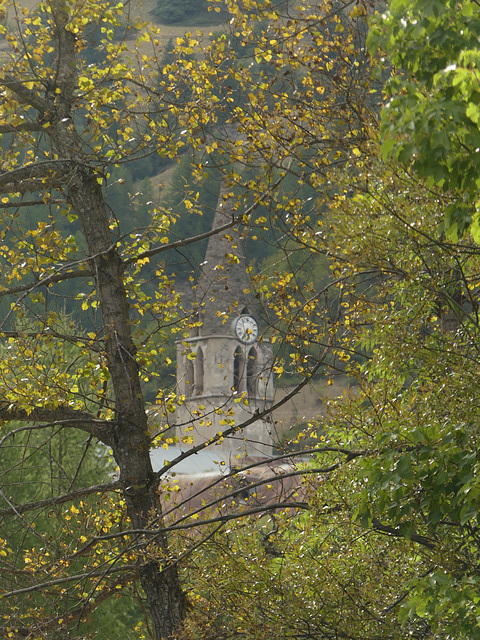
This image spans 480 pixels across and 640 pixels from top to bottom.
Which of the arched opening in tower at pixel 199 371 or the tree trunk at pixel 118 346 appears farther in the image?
the arched opening in tower at pixel 199 371

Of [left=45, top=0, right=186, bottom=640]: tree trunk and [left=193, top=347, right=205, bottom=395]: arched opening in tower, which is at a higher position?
[left=193, top=347, right=205, bottom=395]: arched opening in tower

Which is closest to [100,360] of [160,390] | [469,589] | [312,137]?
[160,390]

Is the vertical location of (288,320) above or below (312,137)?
below

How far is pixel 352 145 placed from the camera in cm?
615

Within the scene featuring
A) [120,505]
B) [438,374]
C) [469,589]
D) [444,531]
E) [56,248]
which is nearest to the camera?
[469,589]

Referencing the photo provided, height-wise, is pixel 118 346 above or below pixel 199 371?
below

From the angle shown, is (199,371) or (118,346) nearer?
(118,346)

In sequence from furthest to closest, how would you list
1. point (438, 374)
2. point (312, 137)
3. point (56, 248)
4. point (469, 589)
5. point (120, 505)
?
→ point (120, 505)
point (56, 248)
point (312, 137)
point (438, 374)
point (469, 589)

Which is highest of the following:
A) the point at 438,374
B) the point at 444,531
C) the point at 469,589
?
the point at 438,374

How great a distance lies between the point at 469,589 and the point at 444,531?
160cm

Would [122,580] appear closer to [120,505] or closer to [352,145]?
[120,505]

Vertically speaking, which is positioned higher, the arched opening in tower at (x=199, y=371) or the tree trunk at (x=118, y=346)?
the arched opening in tower at (x=199, y=371)

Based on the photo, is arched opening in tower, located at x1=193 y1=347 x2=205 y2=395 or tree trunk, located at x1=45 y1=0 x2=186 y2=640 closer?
tree trunk, located at x1=45 y1=0 x2=186 y2=640

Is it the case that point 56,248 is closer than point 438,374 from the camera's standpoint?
No
